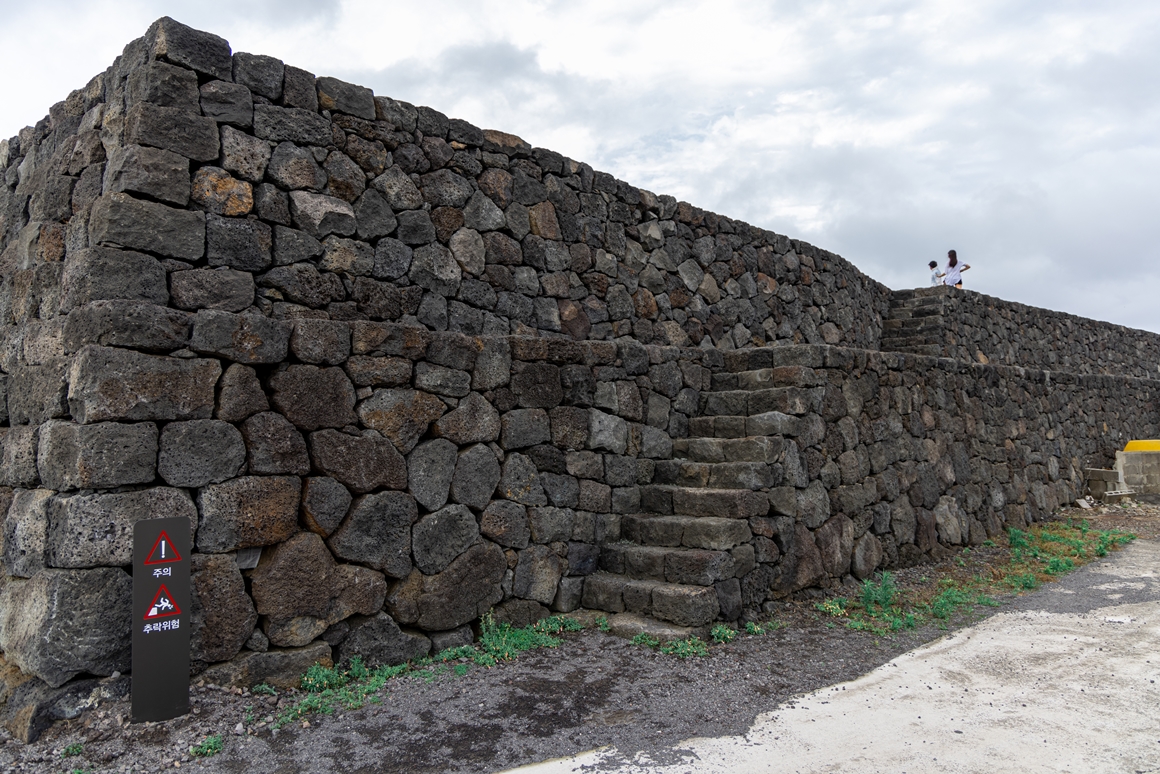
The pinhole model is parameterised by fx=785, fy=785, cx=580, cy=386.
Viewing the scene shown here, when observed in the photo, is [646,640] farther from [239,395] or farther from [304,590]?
[239,395]

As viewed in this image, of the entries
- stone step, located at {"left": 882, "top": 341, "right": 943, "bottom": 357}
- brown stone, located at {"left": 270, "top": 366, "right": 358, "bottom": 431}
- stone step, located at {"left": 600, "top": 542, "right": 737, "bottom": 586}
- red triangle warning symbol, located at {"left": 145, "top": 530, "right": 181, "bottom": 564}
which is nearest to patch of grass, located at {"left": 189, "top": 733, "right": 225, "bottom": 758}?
red triangle warning symbol, located at {"left": 145, "top": 530, "right": 181, "bottom": 564}

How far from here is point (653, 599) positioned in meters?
4.57

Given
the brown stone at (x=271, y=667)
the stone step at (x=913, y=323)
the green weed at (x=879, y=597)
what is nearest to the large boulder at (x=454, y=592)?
the brown stone at (x=271, y=667)

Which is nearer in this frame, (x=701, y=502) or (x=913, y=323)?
(x=701, y=502)

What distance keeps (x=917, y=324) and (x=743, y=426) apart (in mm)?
5419

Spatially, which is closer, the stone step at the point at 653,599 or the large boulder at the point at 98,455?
the large boulder at the point at 98,455

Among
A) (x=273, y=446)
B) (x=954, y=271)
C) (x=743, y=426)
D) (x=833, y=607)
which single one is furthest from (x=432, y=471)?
(x=954, y=271)

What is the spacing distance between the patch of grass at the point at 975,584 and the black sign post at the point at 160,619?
3.71m

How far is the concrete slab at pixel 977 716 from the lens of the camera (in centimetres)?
293

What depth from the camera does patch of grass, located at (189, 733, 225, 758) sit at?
9.75ft

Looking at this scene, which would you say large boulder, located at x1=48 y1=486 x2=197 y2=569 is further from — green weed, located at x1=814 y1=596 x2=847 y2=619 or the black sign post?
green weed, located at x1=814 y1=596 x2=847 y2=619

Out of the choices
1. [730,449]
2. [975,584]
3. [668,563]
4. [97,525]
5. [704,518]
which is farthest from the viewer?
[975,584]

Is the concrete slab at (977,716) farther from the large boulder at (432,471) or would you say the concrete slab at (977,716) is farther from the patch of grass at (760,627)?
the large boulder at (432,471)

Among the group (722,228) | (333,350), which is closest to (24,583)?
(333,350)
